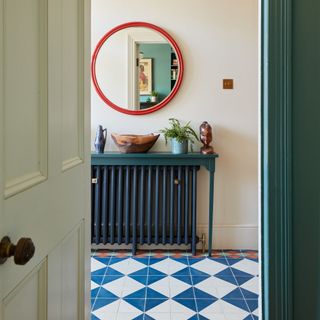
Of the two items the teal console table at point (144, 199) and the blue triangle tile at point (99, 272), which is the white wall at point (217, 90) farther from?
the blue triangle tile at point (99, 272)

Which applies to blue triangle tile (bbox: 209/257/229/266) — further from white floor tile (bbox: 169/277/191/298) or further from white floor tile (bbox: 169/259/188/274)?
white floor tile (bbox: 169/277/191/298)

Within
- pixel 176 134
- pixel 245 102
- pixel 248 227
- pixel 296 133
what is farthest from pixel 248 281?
pixel 296 133

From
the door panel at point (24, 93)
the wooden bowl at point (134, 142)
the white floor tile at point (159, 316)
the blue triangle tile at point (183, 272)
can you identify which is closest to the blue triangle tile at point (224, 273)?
the blue triangle tile at point (183, 272)

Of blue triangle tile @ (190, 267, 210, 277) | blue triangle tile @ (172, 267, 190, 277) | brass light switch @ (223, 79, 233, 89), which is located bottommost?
blue triangle tile @ (172, 267, 190, 277)

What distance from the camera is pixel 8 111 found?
2.19 ft

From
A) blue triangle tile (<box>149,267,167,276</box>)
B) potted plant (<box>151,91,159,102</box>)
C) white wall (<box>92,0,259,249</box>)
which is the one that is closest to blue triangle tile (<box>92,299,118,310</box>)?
blue triangle tile (<box>149,267,167,276</box>)

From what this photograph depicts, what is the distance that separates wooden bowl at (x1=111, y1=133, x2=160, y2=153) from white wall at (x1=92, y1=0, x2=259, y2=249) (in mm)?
192

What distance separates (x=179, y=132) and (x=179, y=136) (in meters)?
0.05

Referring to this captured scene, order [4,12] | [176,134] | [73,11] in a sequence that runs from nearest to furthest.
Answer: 1. [4,12]
2. [73,11]
3. [176,134]

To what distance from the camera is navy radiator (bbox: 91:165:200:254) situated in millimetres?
2953

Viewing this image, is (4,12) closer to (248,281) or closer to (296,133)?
(296,133)

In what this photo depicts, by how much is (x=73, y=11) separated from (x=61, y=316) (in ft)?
3.14

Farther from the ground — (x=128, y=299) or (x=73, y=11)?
(x=73, y=11)

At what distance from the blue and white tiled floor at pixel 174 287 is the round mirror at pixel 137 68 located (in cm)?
134
